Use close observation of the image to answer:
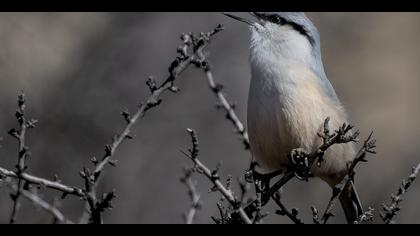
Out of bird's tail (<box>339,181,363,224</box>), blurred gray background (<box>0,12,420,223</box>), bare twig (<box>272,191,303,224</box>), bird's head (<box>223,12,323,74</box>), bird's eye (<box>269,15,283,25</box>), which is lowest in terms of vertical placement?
bare twig (<box>272,191,303,224</box>)

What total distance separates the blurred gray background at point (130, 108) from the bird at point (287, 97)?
7.71 ft

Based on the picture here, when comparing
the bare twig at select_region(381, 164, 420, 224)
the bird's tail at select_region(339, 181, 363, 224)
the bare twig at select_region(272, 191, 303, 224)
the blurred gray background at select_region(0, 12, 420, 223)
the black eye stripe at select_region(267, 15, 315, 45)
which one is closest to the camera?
the bare twig at select_region(381, 164, 420, 224)

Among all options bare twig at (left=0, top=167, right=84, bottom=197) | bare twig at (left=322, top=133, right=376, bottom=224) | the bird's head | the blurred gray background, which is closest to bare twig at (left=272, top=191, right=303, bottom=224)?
bare twig at (left=322, top=133, right=376, bottom=224)

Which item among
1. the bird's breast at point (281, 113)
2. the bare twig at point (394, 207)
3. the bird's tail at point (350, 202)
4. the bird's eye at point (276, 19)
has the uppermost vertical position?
the bird's eye at point (276, 19)

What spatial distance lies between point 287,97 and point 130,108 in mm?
4116

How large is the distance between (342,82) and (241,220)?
1050 centimetres

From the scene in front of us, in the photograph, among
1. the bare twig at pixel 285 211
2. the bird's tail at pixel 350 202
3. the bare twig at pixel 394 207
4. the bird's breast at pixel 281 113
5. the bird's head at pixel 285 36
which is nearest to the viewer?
the bare twig at pixel 394 207

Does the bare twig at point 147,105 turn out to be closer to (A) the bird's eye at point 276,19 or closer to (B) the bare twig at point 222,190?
(B) the bare twig at point 222,190

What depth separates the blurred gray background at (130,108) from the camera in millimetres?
8375

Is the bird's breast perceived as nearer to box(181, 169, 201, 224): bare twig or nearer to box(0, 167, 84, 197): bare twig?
box(181, 169, 201, 224): bare twig

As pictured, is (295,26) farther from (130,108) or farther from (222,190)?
(130,108)

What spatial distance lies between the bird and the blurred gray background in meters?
2.35

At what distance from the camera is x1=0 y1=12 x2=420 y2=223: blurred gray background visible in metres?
8.38

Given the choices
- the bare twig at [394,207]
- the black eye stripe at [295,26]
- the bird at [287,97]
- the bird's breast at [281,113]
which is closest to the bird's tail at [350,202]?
the bird at [287,97]
